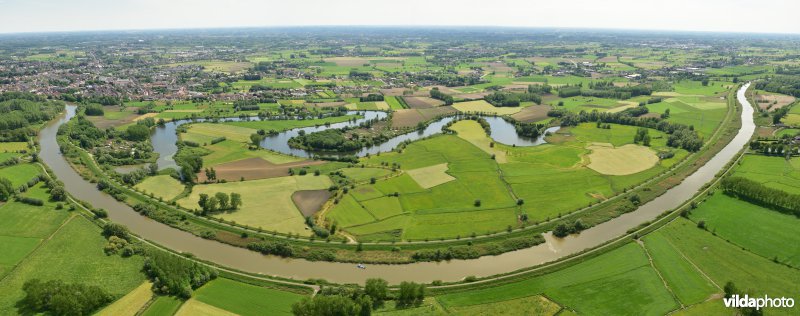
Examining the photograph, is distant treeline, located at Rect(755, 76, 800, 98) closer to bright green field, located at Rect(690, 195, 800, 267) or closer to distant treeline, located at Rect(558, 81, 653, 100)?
distant treeline, located at Rect(558, 81, 653, 100)

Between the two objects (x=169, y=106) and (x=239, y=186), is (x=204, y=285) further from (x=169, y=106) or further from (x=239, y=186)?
(x=169, y=106)

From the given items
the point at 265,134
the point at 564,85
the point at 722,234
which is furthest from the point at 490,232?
the point at 564,85

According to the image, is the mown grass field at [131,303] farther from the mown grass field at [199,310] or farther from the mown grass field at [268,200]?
the mown grass field at [268,200]

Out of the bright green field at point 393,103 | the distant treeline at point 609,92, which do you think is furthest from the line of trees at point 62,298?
the distant treeline at point 609,92

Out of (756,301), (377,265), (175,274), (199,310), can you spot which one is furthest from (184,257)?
(756,301)

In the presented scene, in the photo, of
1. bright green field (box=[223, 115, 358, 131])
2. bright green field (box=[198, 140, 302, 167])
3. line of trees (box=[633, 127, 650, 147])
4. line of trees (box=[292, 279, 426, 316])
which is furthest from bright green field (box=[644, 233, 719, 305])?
bright green field (box=[223, 115, 358, 131])

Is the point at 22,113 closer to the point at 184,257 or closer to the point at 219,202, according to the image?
the point at 219,202
